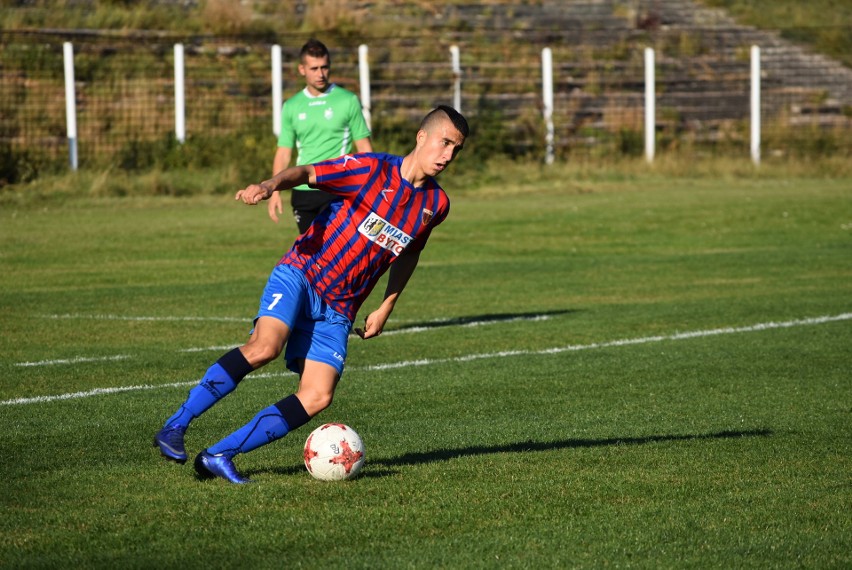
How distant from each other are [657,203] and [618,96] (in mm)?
9781

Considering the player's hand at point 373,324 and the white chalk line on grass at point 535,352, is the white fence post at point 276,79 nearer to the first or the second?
the white chalk line on grass at point 535,352

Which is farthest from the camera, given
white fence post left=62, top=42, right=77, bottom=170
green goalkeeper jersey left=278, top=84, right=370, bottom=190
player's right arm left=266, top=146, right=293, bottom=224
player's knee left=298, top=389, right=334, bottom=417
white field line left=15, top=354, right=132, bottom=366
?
white fence post left=62, top=42, right=77, bottom=170

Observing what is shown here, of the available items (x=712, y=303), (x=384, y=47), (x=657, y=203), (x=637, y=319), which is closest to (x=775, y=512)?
(x=637, y=319)

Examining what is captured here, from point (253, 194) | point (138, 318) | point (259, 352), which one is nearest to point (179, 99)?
point (138, 318)

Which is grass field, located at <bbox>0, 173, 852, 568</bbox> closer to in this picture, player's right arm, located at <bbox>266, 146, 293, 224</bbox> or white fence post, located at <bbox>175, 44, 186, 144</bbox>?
player's right arm, located at <bbox>266, 146, 293, 224</bbox>

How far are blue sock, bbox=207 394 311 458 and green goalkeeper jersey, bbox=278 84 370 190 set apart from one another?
622cm

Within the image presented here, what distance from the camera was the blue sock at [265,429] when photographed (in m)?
6.25

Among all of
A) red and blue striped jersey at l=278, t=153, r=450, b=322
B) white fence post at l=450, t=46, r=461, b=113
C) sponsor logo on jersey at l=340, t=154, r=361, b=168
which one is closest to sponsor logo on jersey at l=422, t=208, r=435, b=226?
red and blue striped jersey at l=278, t=153, r=450, b=322

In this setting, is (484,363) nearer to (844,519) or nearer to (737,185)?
(844,519)

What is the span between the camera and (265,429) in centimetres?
630

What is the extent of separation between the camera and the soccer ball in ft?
20.7

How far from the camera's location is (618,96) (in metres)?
34.0

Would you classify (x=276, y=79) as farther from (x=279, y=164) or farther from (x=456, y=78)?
(x=279, y=164)

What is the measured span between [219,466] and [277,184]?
137cm
